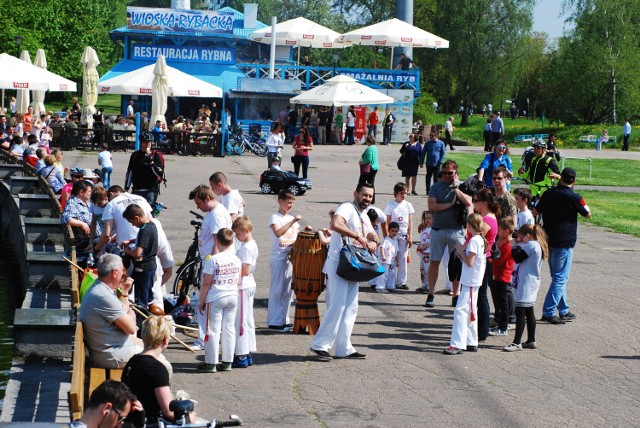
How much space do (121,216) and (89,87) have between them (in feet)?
86.7

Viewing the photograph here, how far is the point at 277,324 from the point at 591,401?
403 cm

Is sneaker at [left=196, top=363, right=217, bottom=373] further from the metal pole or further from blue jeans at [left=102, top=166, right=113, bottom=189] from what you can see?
the metal pole

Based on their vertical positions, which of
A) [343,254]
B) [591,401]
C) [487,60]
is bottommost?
[591,401]

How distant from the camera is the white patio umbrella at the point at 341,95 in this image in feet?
121

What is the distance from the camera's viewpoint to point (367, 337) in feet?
42.7

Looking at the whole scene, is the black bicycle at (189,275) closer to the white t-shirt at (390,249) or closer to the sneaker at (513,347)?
the white t-shirt at (390,249)

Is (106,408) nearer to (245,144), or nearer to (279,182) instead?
(279,182)

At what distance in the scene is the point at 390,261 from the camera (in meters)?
15.8

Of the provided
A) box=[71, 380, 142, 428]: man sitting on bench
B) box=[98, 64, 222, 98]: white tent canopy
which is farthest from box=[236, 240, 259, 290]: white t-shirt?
box=[98, 64, 222, 98]: white tent canopy

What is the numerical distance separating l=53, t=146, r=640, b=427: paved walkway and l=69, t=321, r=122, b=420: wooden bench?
102cm

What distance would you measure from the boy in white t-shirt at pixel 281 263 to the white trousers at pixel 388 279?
2.99 meters

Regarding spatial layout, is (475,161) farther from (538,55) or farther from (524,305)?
(538,55)

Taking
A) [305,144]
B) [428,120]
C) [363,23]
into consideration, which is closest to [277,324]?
[305,144]

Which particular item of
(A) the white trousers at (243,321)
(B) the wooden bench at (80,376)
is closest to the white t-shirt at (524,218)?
(A) the white trousers at (243,321)
